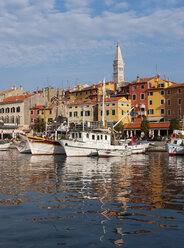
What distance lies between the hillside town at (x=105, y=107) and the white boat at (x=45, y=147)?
14517 millimetres

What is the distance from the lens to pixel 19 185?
55.2 feet

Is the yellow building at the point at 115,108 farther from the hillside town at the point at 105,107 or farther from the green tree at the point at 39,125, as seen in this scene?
the green tree at the point at 39,125

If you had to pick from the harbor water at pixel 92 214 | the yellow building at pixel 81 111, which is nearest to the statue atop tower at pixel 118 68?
the yellow building at pixel 81 111

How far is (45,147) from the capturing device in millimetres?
45188

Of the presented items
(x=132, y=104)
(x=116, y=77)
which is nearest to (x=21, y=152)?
(x=132, y=104)

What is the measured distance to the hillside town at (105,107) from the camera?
72062mm

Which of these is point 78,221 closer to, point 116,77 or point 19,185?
point 19,185

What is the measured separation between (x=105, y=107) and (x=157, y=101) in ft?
40.2

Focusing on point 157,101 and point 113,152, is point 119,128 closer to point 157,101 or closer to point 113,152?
point 157,101

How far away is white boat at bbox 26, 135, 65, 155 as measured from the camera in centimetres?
4506

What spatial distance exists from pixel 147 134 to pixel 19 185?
184 ft

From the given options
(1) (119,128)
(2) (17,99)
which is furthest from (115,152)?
(2) (17,99)

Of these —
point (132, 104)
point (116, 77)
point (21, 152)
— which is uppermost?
point (116, 77)

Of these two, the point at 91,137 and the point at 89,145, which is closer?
the point at 89,145
